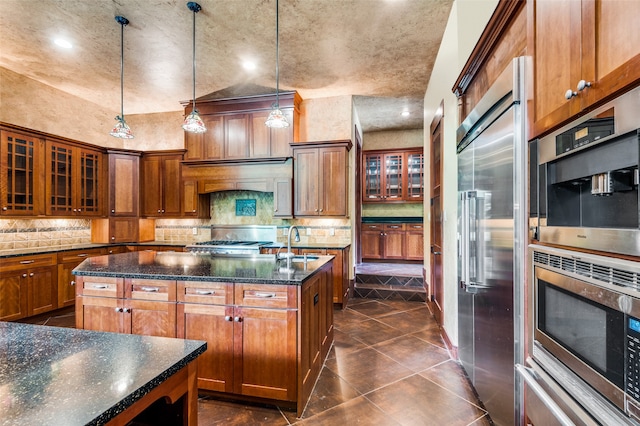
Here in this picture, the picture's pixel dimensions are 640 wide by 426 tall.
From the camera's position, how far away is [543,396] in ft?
3.79

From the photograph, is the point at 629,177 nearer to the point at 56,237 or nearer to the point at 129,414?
the point at 129,414

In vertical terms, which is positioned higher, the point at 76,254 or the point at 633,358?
the point at 633,358

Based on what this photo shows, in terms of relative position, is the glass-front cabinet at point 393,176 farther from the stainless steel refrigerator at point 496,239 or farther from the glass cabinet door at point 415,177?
the stainless steel refrigerator at point 496,239

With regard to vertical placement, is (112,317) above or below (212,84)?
below

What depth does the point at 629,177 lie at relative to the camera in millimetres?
900

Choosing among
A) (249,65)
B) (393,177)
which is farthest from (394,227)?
(249,65)

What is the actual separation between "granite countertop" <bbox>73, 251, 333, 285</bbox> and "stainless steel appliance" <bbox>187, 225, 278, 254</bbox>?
162cm

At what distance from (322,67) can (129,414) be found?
157 inches

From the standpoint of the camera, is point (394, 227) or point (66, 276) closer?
point (66, 276)

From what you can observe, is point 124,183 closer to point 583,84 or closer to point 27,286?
point 27,286

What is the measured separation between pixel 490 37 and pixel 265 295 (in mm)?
2220

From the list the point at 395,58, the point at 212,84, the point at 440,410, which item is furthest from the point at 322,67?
the point at 440,410

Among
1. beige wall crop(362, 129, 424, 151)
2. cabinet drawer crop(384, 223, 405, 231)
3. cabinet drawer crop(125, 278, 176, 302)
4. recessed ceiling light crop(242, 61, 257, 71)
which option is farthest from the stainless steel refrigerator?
beige wall crop(362, 129, 424, 151)

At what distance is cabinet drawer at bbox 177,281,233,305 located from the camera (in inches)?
80.3
